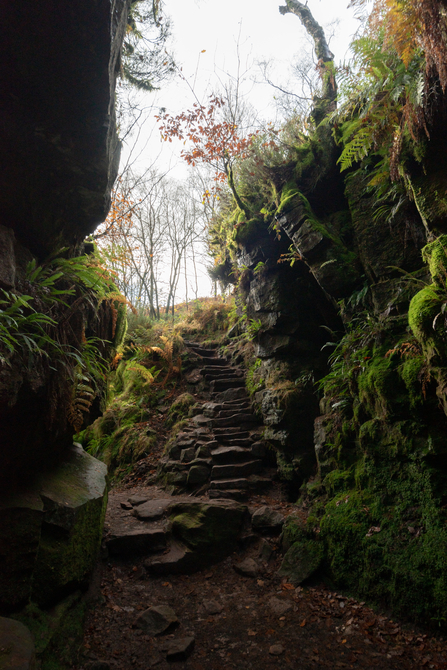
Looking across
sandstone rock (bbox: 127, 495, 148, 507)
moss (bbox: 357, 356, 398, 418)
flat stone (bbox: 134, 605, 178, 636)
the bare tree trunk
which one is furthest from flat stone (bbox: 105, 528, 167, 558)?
the bare tree trunk

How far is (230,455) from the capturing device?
6.71 m

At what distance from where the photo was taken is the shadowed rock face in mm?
2824

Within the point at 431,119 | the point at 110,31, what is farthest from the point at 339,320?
the point at 110,31

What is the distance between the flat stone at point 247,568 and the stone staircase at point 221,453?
129 cm

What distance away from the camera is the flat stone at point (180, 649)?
2.96 meters

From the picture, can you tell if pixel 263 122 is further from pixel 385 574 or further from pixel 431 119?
pixel 385 574

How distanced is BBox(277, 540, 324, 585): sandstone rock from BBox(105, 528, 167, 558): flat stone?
178 centimetres

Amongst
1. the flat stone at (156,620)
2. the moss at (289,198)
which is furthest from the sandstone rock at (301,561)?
the moss at (289,198)

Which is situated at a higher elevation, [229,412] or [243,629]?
[229,412]

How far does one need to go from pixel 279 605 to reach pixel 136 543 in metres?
2.11

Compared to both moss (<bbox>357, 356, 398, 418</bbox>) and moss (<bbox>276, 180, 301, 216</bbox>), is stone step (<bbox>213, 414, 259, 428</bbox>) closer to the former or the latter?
moss (<bbox>357, 356, 398, 418</bbox>)

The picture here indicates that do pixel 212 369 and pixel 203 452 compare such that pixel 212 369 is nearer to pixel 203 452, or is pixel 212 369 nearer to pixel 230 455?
pixel 203 452

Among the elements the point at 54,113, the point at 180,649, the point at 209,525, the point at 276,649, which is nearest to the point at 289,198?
the point at 54,113

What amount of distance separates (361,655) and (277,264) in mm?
6813
